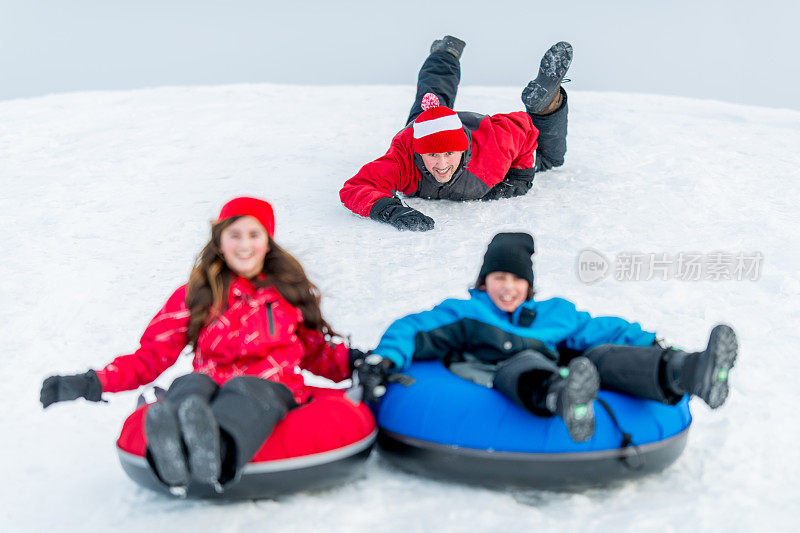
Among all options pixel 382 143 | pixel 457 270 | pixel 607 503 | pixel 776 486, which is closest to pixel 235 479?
pixel 607 503

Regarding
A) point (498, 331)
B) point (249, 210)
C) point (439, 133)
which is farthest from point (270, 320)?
point (439, 133)

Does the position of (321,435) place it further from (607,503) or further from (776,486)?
(776,486)

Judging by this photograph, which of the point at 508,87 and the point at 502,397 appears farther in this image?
the point at 508,87

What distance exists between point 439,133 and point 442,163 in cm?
20

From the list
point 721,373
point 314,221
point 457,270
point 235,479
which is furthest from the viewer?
point 314,221

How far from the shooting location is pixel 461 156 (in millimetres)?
4980

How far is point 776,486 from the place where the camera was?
2.32 m

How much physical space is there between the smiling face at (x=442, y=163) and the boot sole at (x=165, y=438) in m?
3.22

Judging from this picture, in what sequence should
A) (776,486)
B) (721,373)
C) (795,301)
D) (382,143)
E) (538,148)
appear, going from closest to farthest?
(721,373) < (776,486) < (795,301) < (538,148) < (382,143)

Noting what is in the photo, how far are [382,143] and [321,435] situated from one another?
4.83 meters

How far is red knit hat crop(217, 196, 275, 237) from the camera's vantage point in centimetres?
256

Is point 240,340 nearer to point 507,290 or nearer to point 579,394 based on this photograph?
point 507,290

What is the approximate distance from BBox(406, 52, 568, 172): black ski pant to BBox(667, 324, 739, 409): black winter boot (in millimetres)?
3529

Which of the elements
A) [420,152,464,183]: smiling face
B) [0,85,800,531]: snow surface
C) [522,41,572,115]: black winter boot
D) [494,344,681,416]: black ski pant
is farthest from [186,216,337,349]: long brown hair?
[522,41,572,115]: black winter boot
